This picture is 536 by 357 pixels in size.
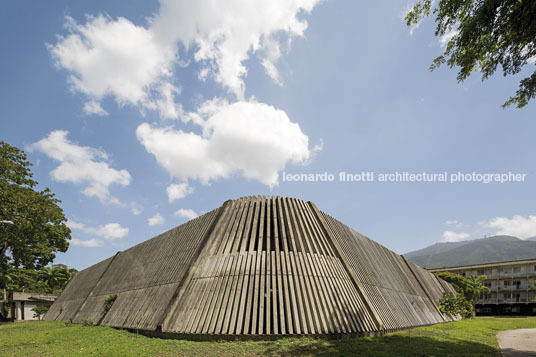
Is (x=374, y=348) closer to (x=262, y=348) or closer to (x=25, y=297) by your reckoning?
(x=262, y=348)

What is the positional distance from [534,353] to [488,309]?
210 ft

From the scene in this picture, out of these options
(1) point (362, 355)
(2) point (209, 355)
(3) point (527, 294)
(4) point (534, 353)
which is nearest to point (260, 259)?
(2) point (209, 355)

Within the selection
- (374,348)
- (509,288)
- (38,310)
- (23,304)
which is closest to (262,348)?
(374,348)

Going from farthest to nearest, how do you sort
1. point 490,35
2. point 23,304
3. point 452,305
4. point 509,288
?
point 509,288 → point 23,304 → point 452,305 → point 490,35

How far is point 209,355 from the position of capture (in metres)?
9.92

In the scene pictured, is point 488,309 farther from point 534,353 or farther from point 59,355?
point 59,355

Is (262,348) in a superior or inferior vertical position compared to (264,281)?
inferior

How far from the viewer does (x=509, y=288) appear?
5884 centimetres

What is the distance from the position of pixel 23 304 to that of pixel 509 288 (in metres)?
82.6

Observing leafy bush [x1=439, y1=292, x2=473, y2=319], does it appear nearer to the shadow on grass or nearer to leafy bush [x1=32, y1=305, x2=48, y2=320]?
the shadow on grass

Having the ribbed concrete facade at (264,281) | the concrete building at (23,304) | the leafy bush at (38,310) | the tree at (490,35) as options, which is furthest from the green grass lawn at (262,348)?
the concrete building at (23,304)

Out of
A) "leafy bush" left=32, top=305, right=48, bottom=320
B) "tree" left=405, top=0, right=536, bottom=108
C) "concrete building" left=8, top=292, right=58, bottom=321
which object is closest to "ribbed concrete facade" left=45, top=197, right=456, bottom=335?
"tree" left=405, top=0, right=536, bottom=108

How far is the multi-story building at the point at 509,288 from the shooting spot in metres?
56.3

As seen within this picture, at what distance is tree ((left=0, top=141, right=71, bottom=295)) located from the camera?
1009 inches
